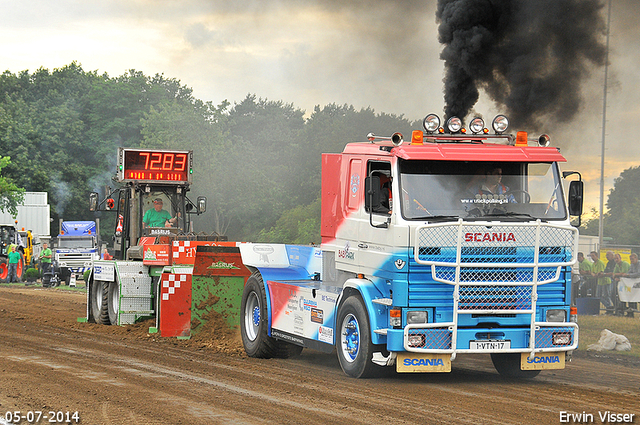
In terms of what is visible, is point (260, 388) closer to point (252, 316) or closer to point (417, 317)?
point (417, 317)

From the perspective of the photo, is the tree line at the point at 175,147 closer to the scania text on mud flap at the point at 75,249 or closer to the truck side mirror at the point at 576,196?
the scania text on mud flap at the point at 75,249

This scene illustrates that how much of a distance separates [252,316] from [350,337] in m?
3.17

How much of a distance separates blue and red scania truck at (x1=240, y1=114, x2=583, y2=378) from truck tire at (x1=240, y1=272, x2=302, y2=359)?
1858mm

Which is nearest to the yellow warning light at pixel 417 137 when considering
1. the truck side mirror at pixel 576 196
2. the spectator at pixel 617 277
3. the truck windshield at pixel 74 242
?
the truck side mirror at pixel 576 196

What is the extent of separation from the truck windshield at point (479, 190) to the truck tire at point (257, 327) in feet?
12.4

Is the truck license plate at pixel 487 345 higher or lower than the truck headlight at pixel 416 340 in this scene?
lower

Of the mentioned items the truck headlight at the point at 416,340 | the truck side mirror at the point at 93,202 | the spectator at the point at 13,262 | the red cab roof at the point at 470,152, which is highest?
the red cab roof at the point at 470,152

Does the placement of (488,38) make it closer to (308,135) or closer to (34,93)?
(308,135)

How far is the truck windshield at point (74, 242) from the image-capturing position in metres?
38.3

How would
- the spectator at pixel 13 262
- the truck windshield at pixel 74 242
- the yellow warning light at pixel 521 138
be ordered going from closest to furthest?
the yellow warning light at pixel 521 138 → the spectator at pixel 13 262 → the truck windshield at pixel 74 242

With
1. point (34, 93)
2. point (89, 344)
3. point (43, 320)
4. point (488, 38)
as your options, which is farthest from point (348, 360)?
point (34, 93)

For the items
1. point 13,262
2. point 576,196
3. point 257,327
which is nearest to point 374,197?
point 576,196

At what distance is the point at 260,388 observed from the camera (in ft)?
31.4

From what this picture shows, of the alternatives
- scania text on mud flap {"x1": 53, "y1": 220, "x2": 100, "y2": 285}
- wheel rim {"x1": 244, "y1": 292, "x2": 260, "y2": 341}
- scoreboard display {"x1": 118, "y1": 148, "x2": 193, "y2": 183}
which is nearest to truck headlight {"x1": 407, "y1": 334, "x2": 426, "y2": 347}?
wheel rim {"x1": 244, "y1": 292, "x2": 260, "y2": 341}
